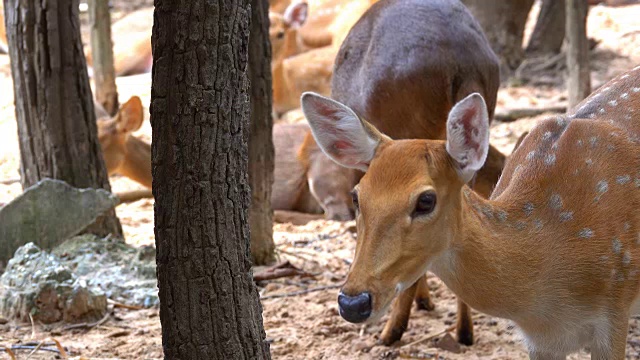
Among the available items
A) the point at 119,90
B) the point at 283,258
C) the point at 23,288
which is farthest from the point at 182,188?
the point at 119,90

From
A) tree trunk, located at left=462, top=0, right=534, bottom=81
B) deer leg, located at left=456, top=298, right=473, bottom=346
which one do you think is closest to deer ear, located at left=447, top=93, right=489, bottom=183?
deer leg, located at left=456, top=298, right=473, bottom=346

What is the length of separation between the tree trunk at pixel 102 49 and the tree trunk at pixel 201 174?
6723mm

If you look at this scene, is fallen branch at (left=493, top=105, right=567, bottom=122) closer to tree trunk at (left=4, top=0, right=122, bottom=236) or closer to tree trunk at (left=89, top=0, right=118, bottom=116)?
tree trunk at (left=89, top=0, right=118, bottom=116)

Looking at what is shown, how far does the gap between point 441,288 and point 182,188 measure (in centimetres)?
304

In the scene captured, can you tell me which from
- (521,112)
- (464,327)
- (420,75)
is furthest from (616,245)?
(521,112)

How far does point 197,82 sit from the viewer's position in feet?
9.52

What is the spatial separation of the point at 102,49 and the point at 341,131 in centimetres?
642

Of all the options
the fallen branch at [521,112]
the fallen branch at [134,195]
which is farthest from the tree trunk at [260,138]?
the fallen branch at [521,112]

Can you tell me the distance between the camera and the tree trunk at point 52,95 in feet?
19.3

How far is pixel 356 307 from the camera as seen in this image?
311 cm

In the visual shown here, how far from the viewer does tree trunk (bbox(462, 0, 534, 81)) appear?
1032 cm

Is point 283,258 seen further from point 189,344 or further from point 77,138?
point 189,344

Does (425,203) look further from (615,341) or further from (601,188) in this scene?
(615,341)

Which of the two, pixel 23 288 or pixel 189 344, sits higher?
pixel 189 344
